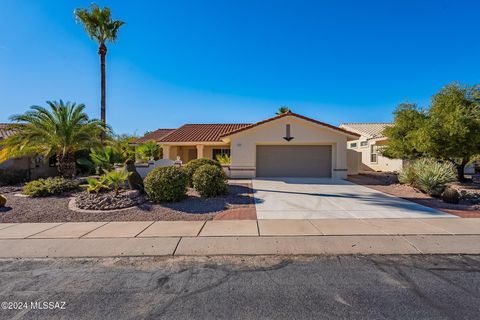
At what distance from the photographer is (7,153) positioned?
11445mm

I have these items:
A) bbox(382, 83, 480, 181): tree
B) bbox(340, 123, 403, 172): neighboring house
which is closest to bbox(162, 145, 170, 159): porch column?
bbox(340, 123, 403, 172): neighboring house

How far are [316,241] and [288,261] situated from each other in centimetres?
115

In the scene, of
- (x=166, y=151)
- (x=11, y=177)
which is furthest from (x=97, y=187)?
(x=166, y=151)

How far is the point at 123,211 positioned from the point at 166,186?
5.07 ft

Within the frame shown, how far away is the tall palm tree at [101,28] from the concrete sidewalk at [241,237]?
12.5 m

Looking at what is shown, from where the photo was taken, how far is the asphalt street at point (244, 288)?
9.34ft

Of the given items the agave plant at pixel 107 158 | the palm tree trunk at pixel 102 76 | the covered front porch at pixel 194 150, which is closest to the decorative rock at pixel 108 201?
the agave plant at pixel 107 158

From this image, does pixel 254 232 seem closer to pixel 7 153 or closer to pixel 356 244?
pixel 356 244

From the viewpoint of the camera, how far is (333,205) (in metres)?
8.32

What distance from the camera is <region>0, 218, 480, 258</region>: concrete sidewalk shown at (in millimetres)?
4582

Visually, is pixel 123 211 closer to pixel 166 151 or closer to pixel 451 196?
pixel 451 196

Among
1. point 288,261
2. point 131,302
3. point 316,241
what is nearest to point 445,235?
point 316,241

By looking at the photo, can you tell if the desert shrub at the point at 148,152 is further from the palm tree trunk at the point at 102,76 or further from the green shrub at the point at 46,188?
the green shrub at the point at 46,188

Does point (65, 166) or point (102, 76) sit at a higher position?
point (102, 76)
